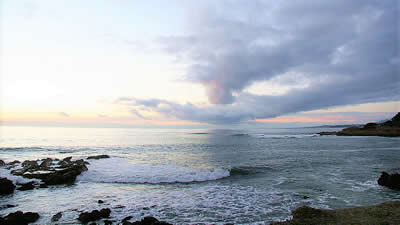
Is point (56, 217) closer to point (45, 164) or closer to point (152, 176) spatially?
point (152, 176)

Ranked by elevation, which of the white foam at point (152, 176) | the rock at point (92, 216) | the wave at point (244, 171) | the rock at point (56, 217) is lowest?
the wave at point (244, 171)

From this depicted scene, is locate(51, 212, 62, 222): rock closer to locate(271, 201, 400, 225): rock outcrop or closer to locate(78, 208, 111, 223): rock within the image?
locate(78, 208, 111, 223): rock

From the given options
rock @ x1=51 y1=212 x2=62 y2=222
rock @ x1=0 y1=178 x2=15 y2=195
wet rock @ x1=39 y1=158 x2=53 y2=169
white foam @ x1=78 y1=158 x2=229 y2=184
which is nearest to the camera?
rock @ x1=51 y1=212 x2=62 y2=222

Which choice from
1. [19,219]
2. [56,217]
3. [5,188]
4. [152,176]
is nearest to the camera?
[19,219]

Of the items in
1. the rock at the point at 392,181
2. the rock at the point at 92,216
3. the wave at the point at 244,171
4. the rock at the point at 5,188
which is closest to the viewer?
the rock at the point at 92,216

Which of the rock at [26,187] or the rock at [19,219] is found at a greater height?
the rock at [19,219]

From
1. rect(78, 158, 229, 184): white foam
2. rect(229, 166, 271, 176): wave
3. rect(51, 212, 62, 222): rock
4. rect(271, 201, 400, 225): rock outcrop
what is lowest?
rect(229, 166, 271, 176): wave

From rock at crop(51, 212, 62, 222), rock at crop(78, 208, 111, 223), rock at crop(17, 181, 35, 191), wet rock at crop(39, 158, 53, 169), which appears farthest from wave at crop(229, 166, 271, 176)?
wet rock at crop(39, 158, 53, 169)

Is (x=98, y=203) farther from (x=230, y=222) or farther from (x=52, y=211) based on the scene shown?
(x=230, y=222)

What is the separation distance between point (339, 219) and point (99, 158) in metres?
32.9

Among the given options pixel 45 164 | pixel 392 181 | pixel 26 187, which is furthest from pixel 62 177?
pixel 392 181

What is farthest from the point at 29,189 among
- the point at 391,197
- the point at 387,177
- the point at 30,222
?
the point at 387,177

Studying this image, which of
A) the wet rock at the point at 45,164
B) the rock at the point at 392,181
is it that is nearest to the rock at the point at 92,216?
the wet rock at the point at 45,164

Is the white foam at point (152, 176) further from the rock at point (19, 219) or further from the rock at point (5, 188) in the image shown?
the rock at point (19, 219)
